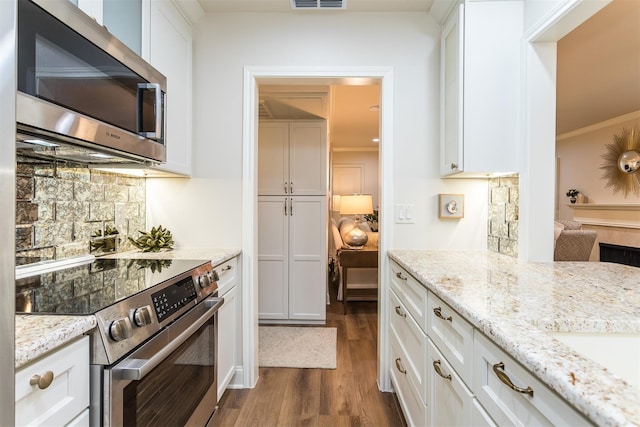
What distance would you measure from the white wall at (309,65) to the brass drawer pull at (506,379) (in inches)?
56.0

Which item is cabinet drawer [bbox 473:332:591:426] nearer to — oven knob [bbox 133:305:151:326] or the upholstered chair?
oven knob [bbox 133:305:151:326]

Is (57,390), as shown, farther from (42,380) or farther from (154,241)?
(154,241)

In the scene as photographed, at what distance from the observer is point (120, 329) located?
2.90ft

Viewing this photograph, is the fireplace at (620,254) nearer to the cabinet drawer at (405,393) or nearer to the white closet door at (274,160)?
the cabinet drawer at (405,393)

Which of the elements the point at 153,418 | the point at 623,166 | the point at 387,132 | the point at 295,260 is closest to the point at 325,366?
the point at 295,260

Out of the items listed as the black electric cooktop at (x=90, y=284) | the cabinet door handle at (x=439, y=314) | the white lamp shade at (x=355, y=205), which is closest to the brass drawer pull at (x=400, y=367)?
the cabinet door handle at (x=439, y=314)

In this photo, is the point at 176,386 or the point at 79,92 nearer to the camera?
the point at 79,92

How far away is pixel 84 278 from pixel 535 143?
2206mm

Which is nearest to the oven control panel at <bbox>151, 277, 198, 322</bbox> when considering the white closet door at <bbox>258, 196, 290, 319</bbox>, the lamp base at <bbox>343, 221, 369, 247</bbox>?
the white closet door at <bbox>258, 196, 290, 319</bbox>

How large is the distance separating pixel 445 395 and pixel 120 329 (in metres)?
1.06

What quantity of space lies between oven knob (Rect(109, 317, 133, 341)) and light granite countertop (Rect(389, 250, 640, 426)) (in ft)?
3.15

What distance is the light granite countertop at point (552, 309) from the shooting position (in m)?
0.50

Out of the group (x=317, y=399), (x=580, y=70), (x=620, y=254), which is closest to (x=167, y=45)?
(x=317, y=399)

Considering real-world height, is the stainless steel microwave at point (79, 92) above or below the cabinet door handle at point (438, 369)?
above
